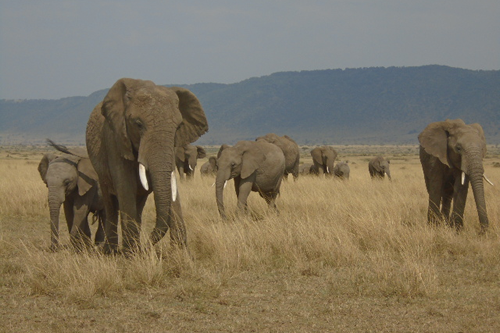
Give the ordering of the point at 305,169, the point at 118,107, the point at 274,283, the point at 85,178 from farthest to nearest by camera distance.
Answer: the point at 305,169 < the point at 85,178 < the point at 118,107 < the point at 274,283

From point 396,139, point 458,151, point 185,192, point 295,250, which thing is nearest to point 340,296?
point 295,250

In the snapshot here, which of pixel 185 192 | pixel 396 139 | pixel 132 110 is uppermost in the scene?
pixel 132 110

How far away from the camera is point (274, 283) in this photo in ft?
24.3

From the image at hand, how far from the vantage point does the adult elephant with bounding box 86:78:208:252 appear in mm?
7078

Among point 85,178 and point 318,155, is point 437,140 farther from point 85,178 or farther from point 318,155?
point 318,155

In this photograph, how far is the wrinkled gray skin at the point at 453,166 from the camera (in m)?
10.0

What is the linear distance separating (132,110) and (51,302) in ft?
7.07

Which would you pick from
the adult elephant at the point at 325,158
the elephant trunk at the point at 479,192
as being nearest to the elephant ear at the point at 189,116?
the elephant trunk at the point at 479,192

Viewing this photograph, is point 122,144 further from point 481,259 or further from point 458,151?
point 458,151

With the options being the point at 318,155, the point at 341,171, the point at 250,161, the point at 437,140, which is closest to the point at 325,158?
the point at 318,155

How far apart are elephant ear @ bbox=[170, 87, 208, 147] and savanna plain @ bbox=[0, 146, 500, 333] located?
4.24 ft

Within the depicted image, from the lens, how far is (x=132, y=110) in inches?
287

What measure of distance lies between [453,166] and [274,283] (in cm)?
447

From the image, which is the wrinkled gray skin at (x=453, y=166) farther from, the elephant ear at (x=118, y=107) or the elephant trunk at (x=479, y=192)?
the elephant ear at (x=118, y=107)
